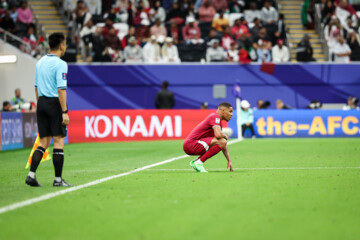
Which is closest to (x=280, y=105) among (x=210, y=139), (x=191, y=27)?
(x=191, y=27)

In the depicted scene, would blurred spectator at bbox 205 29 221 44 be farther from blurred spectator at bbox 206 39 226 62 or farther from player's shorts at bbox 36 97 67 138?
player's shorts at bbox 36 97 67 138

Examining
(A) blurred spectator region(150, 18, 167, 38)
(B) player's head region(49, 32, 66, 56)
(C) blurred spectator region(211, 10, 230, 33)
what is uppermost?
(C) blurred spectator region(211, 10, 230, 33)

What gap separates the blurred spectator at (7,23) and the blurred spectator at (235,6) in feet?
32.0

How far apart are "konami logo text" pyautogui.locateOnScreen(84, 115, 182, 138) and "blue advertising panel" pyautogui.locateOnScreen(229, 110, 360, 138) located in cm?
242

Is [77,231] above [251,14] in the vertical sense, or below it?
below

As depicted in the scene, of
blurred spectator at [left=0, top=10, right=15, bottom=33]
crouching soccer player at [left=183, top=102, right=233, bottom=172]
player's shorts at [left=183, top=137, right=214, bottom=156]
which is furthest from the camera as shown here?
blurred spectator at [left=0, top=10, right=15, bottom=33]

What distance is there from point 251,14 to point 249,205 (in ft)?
81.9

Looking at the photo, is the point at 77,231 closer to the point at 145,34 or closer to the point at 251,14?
the point at 145,34

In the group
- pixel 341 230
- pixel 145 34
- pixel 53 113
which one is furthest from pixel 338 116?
pixel 341 230

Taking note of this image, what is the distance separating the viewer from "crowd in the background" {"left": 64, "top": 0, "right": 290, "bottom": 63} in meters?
28.9

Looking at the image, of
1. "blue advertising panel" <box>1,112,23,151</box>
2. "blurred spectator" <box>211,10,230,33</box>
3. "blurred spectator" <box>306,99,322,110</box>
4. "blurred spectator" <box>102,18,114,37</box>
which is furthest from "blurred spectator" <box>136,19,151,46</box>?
"blue advertising panel" <box>1,112,23,151</box>

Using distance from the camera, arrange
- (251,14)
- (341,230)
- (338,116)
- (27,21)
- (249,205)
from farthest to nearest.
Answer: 1. (251,14)
2. (27,21)
3. (338,116)
4. (249,205)
5. (341,230)

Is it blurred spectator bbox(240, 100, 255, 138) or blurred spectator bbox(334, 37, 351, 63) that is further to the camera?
blurred spectator bbox(334, 37, 351, 63)

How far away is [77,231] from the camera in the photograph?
5.93 metres
